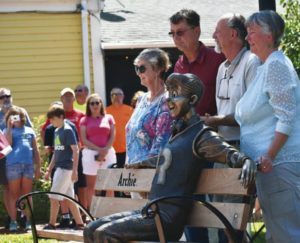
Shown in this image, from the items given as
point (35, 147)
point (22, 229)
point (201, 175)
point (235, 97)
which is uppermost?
point (235, 97)

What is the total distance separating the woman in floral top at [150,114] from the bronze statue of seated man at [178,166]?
1.74 ft

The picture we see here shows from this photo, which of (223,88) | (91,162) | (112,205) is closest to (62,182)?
(91,162)

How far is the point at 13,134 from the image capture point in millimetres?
12633

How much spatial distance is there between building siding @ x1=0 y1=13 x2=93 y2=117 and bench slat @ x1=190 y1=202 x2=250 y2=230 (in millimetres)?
11622

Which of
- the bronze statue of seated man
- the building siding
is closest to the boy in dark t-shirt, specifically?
the building siding

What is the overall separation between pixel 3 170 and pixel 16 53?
5.14 m

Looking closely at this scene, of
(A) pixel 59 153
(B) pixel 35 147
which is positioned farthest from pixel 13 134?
(A) pixel 59 153

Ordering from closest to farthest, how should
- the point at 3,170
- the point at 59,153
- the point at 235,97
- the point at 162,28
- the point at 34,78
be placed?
the point at 235,97
the point at 59,153
the point at 3,170
the point at 34,78
the point at 162,28

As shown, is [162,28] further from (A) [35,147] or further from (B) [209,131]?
(B) [209,131]

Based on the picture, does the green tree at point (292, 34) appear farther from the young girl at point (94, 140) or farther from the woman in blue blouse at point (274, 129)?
the woman in blue blouse at point (274, 129)

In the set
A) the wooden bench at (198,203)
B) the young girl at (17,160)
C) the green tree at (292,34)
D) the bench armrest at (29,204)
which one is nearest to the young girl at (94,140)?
the young girl at (17,160)

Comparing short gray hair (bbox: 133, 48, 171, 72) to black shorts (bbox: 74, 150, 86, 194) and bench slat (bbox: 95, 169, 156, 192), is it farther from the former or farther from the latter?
black shorts (bbox: 74, 150, 86, 194)

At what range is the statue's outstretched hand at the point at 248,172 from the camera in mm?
5230

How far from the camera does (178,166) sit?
5.64 metres
